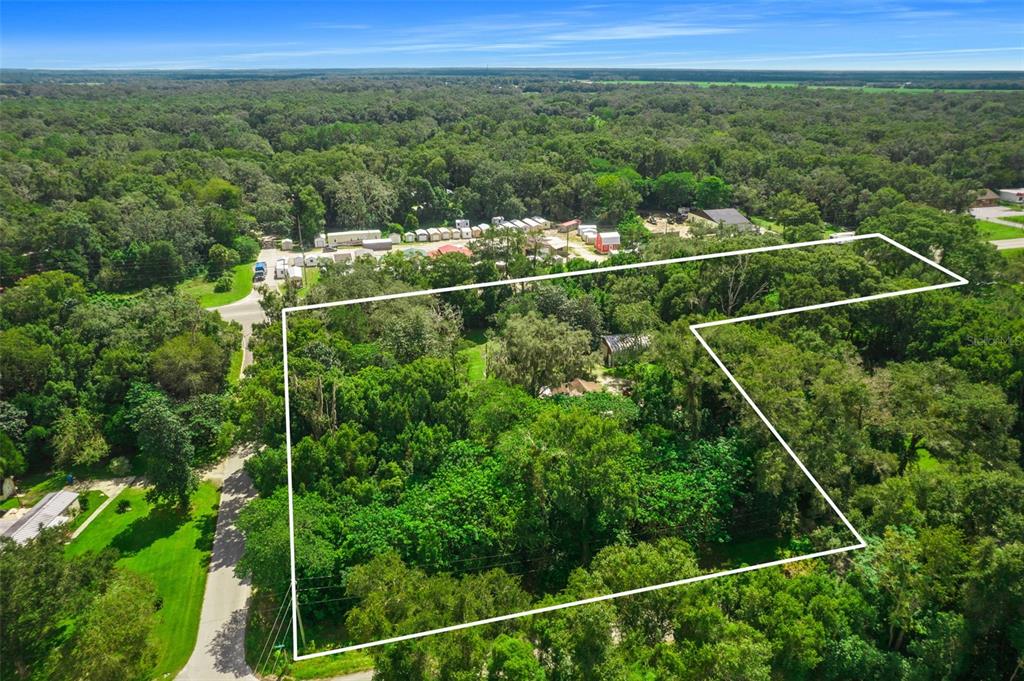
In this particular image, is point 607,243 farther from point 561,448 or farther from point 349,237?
point 561,448

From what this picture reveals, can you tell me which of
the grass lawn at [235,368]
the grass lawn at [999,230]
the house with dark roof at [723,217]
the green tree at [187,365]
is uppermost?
the house with dark roof at [723,217]

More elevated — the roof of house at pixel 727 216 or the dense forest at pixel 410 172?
the dense forest at pixel 410 172

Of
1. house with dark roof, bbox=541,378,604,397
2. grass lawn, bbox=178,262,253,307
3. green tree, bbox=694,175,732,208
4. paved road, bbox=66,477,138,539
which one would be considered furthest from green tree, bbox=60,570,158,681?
green tree, bbox=694,175,732,208

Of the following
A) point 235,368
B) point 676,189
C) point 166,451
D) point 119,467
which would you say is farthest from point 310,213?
point 676,189

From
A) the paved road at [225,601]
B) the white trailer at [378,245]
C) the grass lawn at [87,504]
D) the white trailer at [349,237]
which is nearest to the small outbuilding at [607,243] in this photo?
the white trailer at [378,245]

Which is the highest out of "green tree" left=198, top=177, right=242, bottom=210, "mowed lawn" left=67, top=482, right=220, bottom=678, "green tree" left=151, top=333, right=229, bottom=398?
"green tree" left=198, top=177, right=242, bottom=210

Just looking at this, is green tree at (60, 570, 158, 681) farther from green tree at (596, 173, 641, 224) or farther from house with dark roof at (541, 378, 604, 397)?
green tree at (596, 173, 641, 224)

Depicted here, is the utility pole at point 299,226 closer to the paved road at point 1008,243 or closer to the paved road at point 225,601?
the paved road at point 225,601
